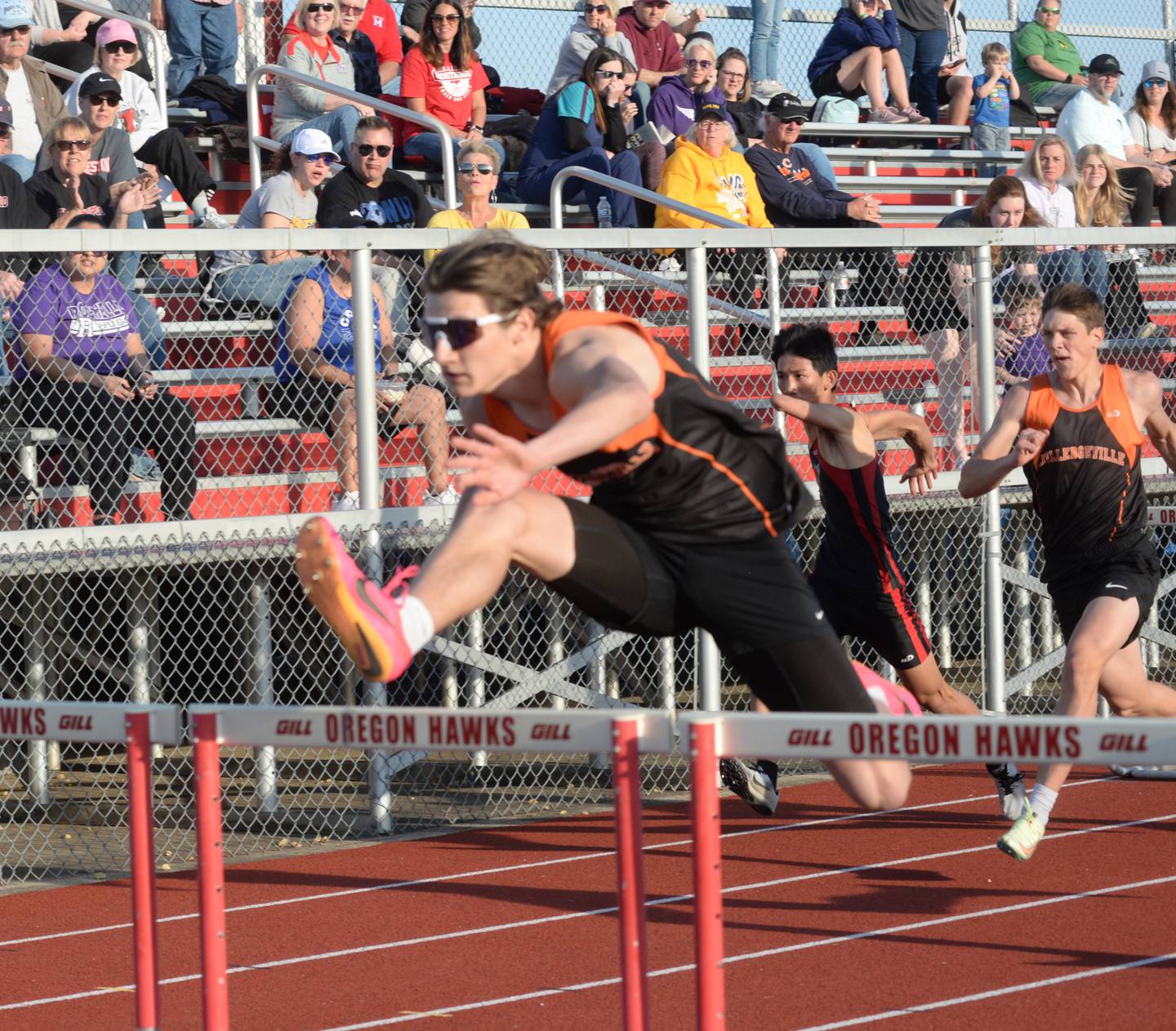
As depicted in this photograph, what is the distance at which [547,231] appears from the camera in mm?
8344

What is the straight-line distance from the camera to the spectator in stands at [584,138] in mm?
12039

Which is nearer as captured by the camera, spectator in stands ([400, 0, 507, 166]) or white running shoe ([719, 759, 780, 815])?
white running shoe ([719, 759, 780, 815])

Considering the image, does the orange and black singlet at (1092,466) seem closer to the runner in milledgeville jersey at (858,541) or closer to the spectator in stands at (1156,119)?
the runner in milledgeville jersey at (858,541)

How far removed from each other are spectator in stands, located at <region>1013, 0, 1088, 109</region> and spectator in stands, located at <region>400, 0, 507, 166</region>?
6.55 meters

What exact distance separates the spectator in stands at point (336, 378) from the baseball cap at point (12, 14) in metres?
3.56

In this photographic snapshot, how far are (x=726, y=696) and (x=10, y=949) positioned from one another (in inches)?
230

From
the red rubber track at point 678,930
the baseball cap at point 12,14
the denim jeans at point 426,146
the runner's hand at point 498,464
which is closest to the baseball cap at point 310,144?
the baseball cap at point 12,14

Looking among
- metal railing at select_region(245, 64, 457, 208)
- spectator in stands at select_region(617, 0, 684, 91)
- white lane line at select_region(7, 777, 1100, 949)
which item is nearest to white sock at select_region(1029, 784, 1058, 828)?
white lane line at select_region(7, 777, 1100, 949)

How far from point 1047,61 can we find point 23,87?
994 centimetres

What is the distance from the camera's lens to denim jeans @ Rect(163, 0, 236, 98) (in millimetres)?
12789

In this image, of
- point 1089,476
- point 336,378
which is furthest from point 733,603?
point 336,378

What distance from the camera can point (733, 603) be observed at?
4684 millimetres

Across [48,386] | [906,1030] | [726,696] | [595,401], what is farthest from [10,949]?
[726,696]

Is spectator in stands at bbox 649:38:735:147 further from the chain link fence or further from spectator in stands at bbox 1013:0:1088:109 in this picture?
spectator in stands at bbox 1013:0:1088:109
